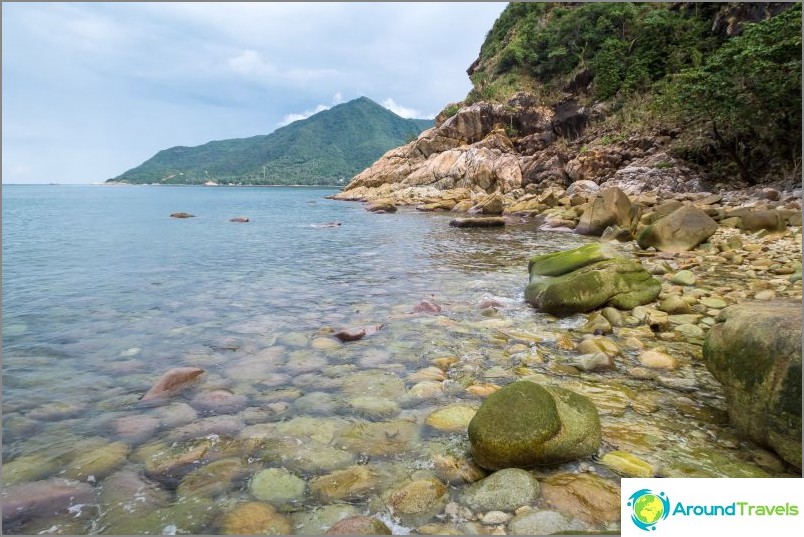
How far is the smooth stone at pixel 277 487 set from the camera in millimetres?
3467

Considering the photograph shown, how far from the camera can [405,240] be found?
66.8 ft

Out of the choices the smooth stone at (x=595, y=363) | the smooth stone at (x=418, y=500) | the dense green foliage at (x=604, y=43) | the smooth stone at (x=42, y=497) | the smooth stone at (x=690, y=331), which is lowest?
the smooth stone at (x=42, y=497)

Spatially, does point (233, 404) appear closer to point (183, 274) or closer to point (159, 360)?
point (159, 360)

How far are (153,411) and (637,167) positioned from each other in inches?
1437

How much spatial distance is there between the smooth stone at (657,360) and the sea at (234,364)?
145 centimetres

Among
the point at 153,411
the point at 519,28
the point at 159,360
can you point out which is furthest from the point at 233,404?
the point at 519,28

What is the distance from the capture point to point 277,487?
11.9 feet

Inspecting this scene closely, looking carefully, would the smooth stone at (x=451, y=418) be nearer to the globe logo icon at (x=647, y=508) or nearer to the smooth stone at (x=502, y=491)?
the smooth stone at (x=502, y=491)

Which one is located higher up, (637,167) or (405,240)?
(637,167)

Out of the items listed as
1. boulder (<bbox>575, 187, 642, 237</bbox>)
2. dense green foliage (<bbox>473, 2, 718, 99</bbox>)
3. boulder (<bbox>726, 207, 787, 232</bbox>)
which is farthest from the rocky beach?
dense green foliage (<bbox>473, 2, 718, 99</bbox>)

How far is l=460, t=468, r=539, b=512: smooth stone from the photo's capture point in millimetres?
3273

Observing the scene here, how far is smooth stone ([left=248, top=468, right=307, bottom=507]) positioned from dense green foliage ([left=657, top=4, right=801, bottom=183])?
2674 centimetres

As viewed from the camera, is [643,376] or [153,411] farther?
[643,376]

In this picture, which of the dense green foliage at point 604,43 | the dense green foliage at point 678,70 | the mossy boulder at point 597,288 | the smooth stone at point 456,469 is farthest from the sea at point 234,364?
Result: the dense green foliage at point 604,43
